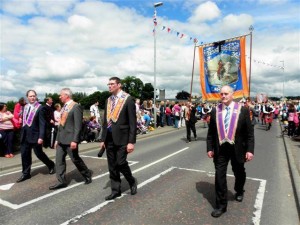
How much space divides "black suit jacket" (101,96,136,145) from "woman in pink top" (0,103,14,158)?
5.96m

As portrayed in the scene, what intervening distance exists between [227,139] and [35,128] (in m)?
4.24

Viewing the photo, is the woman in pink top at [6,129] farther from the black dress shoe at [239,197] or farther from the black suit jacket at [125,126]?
the black dress shoe at [239,197]

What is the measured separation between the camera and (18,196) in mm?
5836

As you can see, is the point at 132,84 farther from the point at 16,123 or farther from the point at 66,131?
the point at 66,131

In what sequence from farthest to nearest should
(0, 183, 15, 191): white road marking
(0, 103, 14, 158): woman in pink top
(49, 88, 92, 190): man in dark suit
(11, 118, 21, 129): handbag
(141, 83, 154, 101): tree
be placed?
1. (141, 83, 154, 101): tree
2. (11, 118, 21, 129): handbag
3. (0, 103, 14, 158): woman in pink top
4. (0, 183, 15, 191): white road marking
5. (49, 88, 92, 190): man in dark suit

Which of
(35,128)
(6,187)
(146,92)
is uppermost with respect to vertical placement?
(146,92)

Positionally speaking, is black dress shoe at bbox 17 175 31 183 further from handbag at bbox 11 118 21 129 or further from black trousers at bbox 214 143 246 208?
black trousers at bbox 214 143 246 208

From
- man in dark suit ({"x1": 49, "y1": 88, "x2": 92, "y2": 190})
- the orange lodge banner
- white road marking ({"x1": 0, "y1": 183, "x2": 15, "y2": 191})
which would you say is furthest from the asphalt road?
the orange lodge banner

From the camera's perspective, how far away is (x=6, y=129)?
33.8ft

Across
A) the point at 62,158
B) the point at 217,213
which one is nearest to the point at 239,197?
the point at 217,213

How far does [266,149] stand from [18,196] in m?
9.29

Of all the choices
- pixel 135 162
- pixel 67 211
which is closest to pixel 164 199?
pixel 67 211

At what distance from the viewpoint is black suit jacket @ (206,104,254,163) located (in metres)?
4.97

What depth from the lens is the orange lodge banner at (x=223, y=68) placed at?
12148 millimetres
